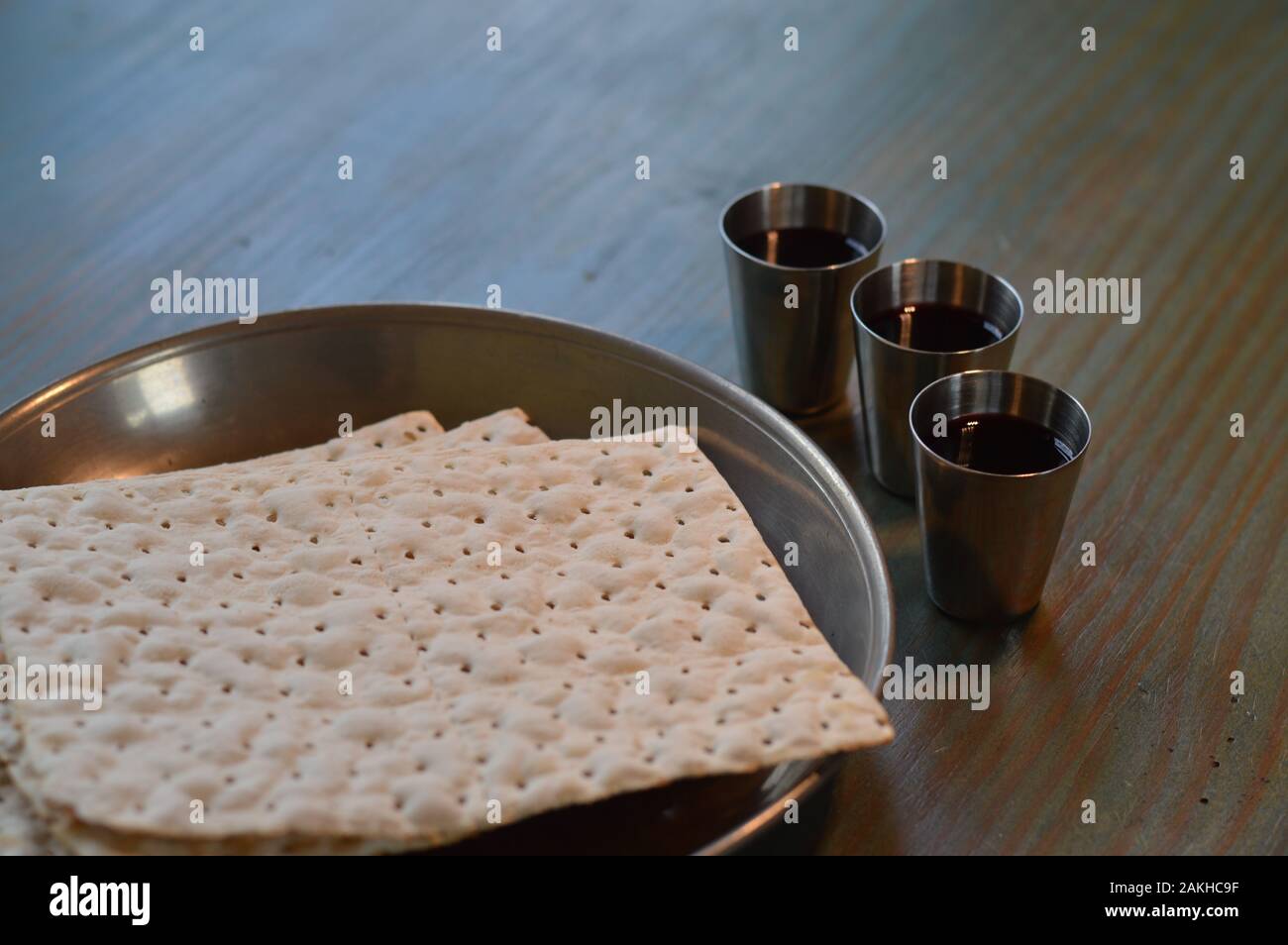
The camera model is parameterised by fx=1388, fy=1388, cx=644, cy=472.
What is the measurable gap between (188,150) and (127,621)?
719 mm

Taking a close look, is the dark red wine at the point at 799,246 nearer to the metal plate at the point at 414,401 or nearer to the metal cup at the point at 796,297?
the metal cup at the point at 796,297

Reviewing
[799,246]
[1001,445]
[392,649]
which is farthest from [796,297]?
[392,649]

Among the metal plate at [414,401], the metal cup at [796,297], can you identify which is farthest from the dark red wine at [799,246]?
the metal plate at [414,401]

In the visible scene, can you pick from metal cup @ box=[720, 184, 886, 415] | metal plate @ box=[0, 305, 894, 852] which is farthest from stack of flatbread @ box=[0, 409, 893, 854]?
Result: metal cup @ box=[720, 184, 886, 415]

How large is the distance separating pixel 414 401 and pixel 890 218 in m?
0.50

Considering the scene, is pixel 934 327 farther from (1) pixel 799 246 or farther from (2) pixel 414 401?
(2) pixel 414 401

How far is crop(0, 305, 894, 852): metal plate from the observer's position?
2.82 ft

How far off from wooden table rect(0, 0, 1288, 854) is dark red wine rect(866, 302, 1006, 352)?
10cm

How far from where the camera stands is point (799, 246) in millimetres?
1061

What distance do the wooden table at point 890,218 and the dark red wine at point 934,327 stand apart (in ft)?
0.32
